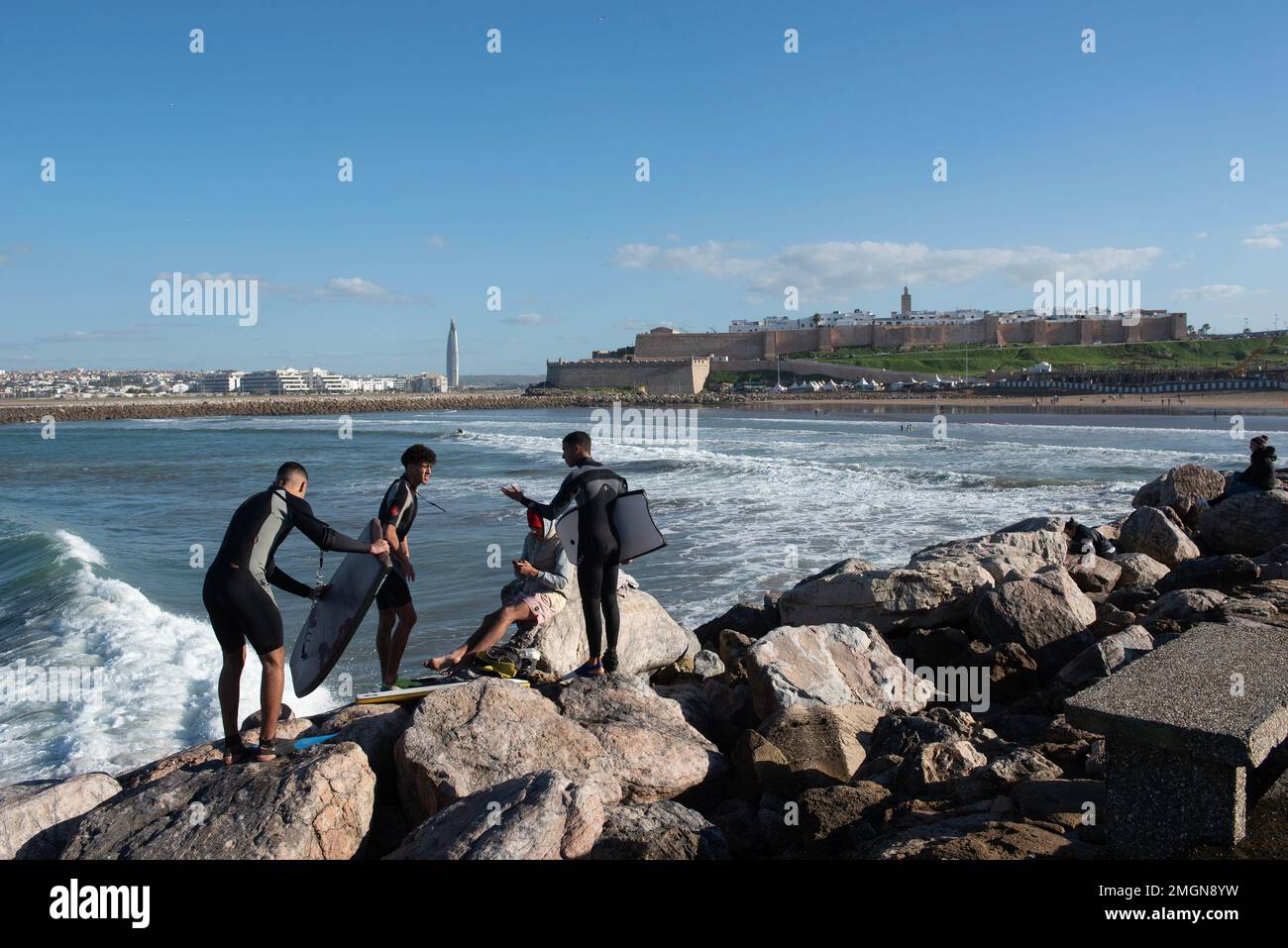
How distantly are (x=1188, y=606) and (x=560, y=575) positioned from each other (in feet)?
15.3

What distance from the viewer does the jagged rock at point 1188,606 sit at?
Result: 6621mm

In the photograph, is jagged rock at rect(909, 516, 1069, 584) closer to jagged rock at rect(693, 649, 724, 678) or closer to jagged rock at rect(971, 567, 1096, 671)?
jagged rock at rect(971, 567, 1096, 671)

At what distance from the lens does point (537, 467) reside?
31.2 m

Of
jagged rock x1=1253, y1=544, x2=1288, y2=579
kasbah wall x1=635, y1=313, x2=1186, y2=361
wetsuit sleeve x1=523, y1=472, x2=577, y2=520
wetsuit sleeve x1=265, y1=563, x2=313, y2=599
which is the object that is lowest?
jagged rock x1=1253, y1=544, x2=1288, y2=579

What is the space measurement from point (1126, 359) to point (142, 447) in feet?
322

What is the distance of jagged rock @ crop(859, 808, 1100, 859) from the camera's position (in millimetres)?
3283

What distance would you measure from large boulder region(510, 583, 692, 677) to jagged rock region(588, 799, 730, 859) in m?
2.21

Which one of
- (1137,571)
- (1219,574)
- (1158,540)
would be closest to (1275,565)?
(1219,574)

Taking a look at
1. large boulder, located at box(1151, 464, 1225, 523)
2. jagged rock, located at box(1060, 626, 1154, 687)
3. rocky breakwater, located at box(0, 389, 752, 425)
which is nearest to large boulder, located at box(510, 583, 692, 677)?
jagged rock, located at box(1060, 626, 1154, 687)

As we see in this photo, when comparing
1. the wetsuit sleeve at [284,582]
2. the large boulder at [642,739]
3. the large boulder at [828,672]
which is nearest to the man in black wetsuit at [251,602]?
the wetsuit sleeve at [284,582]

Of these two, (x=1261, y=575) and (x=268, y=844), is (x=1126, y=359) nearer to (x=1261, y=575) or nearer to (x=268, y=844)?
(x=1261, y=575)

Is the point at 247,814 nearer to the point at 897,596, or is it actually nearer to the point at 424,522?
the point at 897,596
